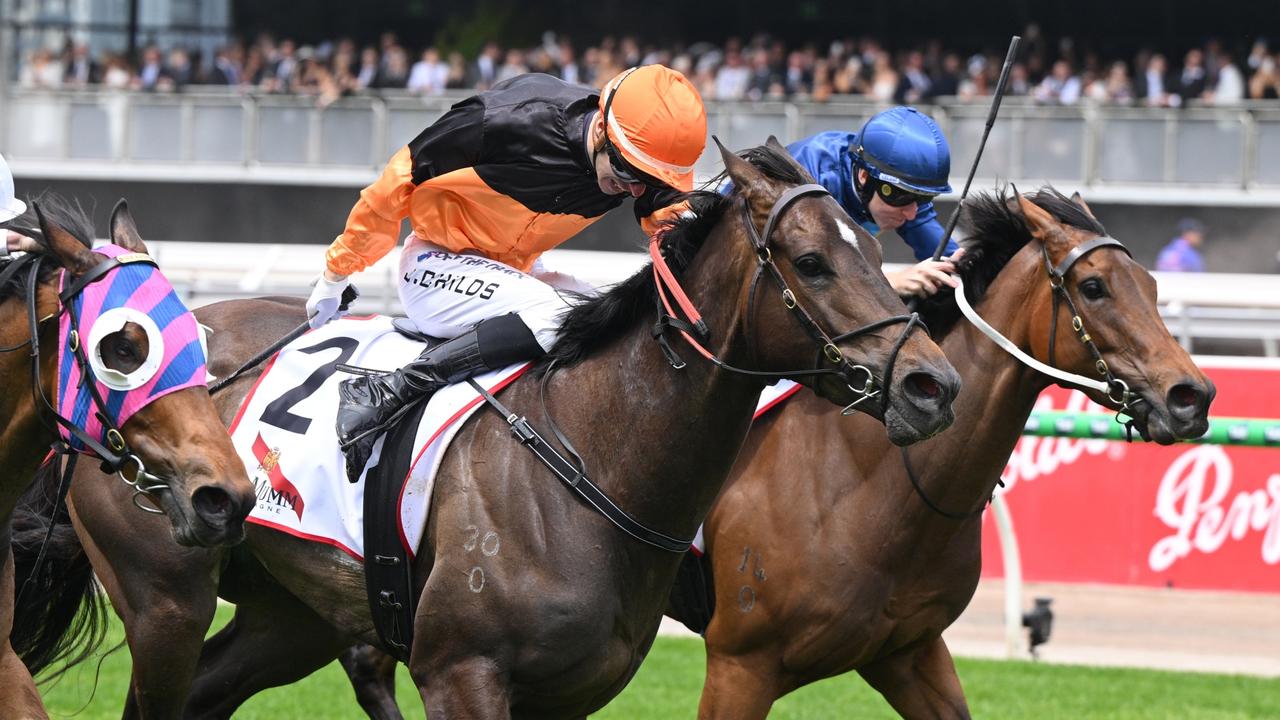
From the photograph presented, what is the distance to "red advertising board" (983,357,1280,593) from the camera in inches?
351

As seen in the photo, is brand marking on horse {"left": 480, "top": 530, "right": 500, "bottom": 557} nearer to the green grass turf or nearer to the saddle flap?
the saddle flap

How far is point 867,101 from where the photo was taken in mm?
17906

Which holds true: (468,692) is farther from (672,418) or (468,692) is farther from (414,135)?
(414,135)

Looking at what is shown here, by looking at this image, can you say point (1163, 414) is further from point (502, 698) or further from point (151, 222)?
point (151, 222)

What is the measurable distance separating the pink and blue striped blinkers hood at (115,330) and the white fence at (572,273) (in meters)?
5.79

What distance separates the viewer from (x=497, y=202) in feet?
14.6

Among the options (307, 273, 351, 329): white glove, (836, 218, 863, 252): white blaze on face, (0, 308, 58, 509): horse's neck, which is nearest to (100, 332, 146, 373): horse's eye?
(0, 308, 58, 509): horse's neck

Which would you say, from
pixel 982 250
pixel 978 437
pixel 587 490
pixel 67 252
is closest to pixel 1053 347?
pixel 978 437

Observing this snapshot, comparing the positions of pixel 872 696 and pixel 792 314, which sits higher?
pixel 792 314

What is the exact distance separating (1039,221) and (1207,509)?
16.3 feet

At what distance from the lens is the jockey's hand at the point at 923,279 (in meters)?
4.68

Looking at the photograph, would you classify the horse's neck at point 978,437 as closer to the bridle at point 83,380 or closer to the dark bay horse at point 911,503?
the dark bay horse at point 911,503

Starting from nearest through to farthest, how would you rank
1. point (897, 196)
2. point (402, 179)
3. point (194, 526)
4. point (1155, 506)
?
point (194, 526)
point (402, 179)
point (897, 196)
point (1155, 506)

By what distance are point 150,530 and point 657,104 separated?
1.89 metres
